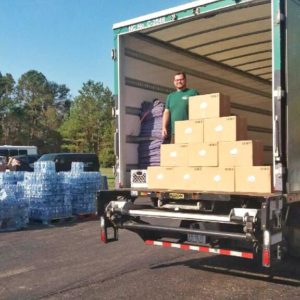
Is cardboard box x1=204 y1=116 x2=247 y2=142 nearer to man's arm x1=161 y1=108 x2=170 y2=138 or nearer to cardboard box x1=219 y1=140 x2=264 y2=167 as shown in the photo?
cardboard box x1=219 y1=140 x2=264 y2=167

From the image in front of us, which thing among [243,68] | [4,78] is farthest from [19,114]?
[243,68]

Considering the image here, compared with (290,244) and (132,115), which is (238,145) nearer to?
(290,244)

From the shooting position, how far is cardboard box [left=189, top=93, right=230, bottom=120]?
243 inches

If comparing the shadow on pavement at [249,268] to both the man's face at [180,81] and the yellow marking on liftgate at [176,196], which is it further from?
the man's face at [180,81]

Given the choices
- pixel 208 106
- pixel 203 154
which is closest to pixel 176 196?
pixel 203 154

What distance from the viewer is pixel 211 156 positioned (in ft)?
19.9

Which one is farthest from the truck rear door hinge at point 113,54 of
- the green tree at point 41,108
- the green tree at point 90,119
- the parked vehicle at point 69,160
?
the green tree at point 41,108

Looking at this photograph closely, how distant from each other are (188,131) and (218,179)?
777 millimetres

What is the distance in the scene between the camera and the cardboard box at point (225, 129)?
5.97m

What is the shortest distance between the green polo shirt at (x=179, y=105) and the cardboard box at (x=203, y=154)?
25.5 inches

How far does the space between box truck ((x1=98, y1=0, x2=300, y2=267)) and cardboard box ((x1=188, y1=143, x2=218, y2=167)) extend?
0.34m

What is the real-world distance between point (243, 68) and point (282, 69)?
13.1 feet

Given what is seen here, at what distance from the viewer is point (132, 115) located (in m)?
7.27

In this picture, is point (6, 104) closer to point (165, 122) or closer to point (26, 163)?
point (26, 163)
